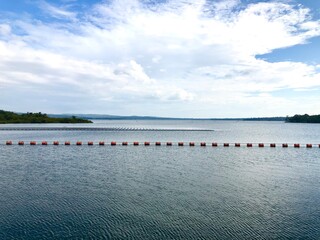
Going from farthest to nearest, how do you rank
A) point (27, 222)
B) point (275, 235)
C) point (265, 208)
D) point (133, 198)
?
point (133, 198) < point (265, 208) < point (27, 222) < point (275, 235)

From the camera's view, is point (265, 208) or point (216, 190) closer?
point (265, 208)

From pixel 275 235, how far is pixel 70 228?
1172 centimetres

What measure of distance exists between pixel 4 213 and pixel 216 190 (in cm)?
1650

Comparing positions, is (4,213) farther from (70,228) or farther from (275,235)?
(275,235)

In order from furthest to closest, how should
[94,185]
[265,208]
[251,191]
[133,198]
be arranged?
[94,185], [251,191], [133,198], [265,208]

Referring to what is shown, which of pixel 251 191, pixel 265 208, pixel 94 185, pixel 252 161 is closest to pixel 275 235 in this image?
pixel 265 208

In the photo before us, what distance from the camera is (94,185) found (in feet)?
88.4

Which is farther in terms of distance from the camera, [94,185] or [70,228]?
[94,185]

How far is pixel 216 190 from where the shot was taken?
25.3 m

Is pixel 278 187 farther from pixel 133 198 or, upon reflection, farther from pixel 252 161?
pixel 252 161

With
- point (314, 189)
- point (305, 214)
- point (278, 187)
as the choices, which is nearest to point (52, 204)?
point (305, 214)

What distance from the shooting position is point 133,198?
22.7 metres

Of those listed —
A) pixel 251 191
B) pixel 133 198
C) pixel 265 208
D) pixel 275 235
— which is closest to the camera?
pixel 275 235

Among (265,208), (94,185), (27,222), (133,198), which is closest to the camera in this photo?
(27,222)
